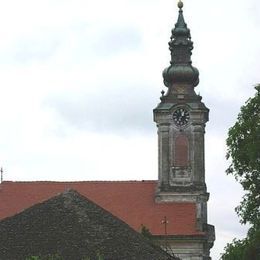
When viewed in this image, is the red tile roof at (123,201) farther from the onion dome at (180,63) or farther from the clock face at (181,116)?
the onion dome at (180,63)

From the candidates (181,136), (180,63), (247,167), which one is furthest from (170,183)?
(247,167)

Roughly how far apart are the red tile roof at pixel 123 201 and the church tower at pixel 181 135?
1044 millimetres

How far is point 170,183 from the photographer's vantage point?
288ft

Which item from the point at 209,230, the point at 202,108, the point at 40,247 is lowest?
the point at 40,247

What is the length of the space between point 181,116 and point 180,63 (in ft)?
13.0

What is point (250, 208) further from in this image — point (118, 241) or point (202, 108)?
point (202, 108)

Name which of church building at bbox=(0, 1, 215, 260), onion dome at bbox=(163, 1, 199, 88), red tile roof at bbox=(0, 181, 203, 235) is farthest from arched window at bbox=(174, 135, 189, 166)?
onion dome at bbox=(163, 1, 199, 88)

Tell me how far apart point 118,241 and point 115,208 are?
157 ft

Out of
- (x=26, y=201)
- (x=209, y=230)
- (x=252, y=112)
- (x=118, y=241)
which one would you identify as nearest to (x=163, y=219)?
(x=209, y=230)

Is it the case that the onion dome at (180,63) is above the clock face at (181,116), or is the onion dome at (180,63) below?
above

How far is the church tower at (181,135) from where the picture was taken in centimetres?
8731

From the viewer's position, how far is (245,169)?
152ft

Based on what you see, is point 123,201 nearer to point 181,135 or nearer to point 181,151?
point 181,151

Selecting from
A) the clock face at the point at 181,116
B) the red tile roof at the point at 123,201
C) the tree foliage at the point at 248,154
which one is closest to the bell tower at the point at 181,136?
the clock face at the point at 181,116
